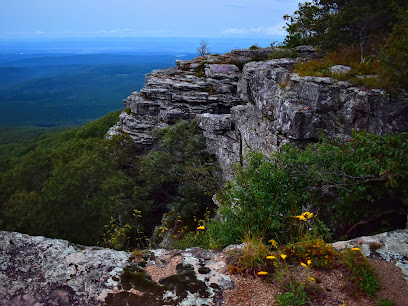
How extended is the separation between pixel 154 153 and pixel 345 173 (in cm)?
1885

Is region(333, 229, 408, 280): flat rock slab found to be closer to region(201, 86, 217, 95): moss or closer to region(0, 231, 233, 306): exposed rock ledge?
region(0, 231, 233, 306): exposed rock ledge

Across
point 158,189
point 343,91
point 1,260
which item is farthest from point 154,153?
point 1,260

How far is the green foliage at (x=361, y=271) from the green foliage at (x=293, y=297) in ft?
2.72

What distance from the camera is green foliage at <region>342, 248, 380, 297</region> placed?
4.12 meters

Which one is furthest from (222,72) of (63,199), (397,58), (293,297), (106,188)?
(293,297)

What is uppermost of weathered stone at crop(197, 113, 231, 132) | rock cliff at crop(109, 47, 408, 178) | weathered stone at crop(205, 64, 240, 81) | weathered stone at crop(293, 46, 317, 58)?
weathered stone at crop(293, 46, 317, 58)

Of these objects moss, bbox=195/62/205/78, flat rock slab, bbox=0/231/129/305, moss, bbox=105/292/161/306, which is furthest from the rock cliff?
moss, bbox=105/292/161/306

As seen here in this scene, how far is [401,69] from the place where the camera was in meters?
7.99

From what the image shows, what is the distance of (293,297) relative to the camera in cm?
400

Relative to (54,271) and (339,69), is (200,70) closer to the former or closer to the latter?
(339,69)

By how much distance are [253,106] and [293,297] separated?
1447cm

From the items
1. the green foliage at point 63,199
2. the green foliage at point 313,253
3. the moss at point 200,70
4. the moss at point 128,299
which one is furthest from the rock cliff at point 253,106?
the green foliage at point 63,199

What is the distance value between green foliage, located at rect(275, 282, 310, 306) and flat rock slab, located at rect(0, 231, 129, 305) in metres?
2.40

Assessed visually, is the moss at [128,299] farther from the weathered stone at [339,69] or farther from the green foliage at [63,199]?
the green foliage at [63,199]
